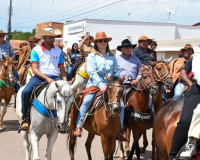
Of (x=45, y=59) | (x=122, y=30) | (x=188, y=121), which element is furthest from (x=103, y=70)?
(x=122, y=30)

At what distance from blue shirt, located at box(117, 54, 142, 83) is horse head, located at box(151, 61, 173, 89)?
426 millimetres

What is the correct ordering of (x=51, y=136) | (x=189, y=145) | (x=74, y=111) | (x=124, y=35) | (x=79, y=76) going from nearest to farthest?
(x=189, y=145) → (x=51, y=136) → (x=74, y=111) → (x=79, y=76) → (x=124, y=35)

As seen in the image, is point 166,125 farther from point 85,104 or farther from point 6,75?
point 6,75

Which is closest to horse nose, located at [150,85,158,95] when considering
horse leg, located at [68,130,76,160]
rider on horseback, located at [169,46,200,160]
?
horse leg, located at [68,130,76,160]

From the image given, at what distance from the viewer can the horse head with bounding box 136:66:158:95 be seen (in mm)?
7566

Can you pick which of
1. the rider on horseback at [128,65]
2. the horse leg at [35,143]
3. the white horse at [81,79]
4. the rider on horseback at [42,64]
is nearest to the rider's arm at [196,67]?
the rider on horseback at [42,64]

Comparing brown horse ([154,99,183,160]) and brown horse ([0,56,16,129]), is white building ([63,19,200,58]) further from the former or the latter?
brown horse ([154,99,183,160])

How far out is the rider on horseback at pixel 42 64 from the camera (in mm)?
6617

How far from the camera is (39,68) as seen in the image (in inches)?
267

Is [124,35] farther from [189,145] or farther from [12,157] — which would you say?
[189,145]

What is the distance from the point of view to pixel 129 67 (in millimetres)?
8195

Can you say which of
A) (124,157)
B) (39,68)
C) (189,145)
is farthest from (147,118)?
(189,145)

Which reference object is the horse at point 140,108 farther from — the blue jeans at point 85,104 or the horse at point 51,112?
the horse at point 51,112

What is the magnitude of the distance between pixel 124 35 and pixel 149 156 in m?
32.0
